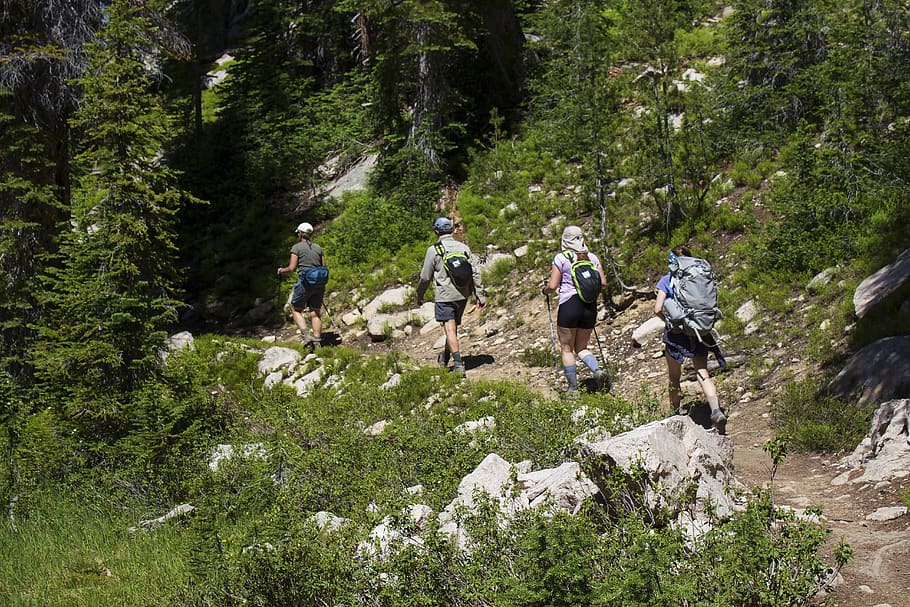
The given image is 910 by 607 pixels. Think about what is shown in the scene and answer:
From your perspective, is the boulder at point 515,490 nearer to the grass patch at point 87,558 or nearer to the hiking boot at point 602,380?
the grass patch at point 87,558

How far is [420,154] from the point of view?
16234 millimetres

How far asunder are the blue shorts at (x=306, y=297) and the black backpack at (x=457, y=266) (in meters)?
3.22

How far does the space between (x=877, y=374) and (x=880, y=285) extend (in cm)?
176

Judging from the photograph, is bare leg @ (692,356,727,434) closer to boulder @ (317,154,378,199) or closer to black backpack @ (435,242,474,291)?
black backpack @ (435,242,474,291)

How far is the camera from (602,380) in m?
8.55

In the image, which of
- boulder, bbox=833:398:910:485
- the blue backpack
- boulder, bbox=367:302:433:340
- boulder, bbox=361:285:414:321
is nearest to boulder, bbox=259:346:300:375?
the blue backpack

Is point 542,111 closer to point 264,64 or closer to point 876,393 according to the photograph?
point 264,64

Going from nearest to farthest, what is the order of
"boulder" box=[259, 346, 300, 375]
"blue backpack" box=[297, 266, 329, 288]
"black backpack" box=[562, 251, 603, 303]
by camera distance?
"black backpack" box=[562, 251, 603, 303]
"boulder" box=[259, 346, 300, 375]
"blue backpack" box=[297, 266, 329, 288]

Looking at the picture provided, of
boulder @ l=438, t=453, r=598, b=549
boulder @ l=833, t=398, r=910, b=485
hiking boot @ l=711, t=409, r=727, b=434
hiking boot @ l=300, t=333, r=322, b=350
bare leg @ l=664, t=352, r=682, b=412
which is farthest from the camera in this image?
hiking boot @ l=300, t=333, r=322, b=350

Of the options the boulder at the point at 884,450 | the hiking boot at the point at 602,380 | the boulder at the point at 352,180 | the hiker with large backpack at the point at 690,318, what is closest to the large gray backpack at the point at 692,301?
the hiker with large backpack at the point at 690,318

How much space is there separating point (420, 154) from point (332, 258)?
3028mm

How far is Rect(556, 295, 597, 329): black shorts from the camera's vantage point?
325 inches

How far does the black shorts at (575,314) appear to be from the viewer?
27.1 feet

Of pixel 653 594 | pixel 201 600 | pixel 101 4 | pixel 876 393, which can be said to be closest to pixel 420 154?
pixel 101 4
